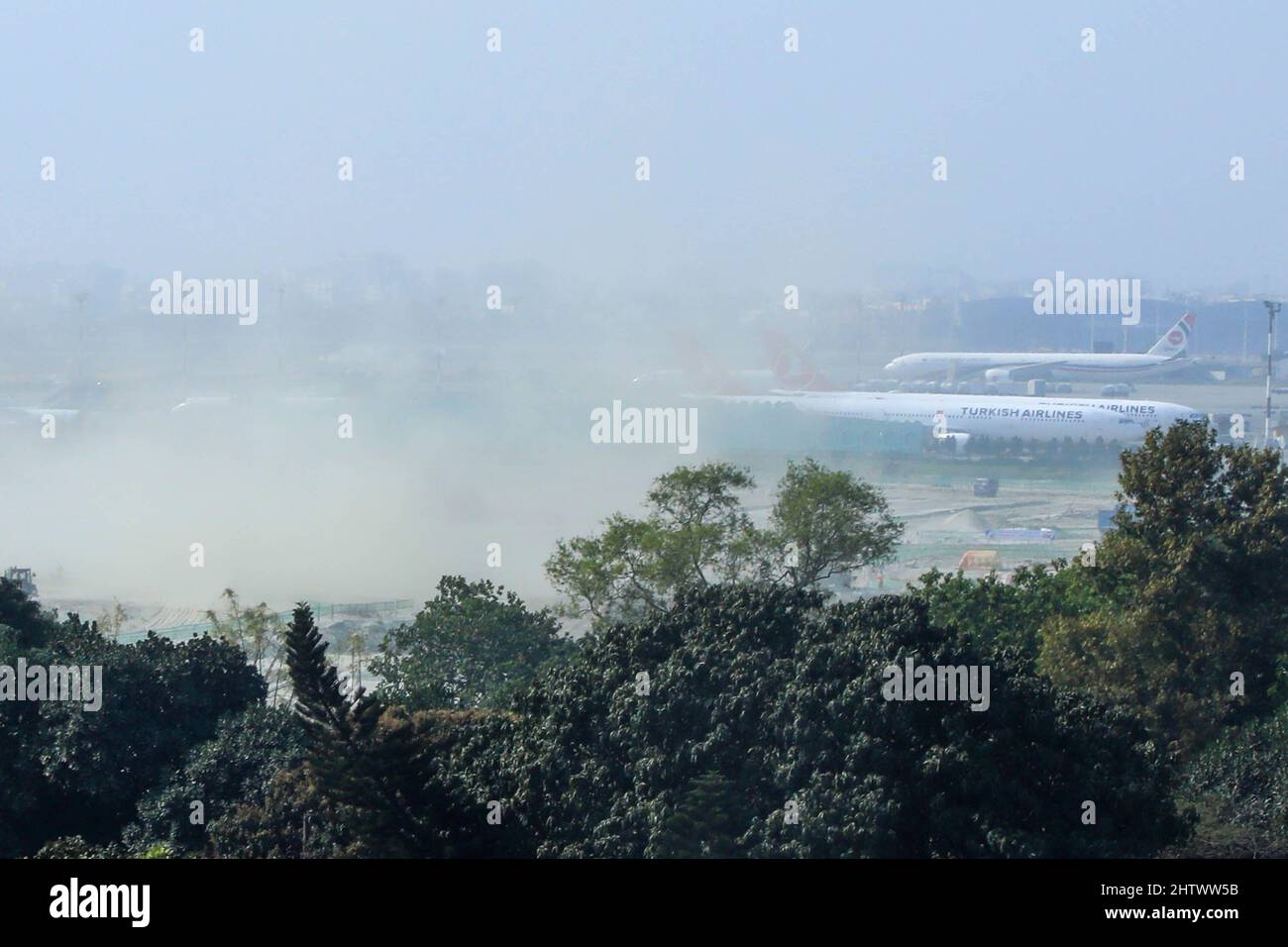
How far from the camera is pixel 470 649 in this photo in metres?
30.2

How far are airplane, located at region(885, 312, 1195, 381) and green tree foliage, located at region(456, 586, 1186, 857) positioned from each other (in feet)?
359

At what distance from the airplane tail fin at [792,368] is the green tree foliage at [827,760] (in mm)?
97756

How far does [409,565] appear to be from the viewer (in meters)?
78.9

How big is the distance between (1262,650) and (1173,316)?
133162 millimetres

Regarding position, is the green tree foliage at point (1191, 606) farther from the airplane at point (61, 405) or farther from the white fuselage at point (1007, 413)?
the airplane at point (61, 405)

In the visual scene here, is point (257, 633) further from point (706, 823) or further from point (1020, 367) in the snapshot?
point (1020, 367)

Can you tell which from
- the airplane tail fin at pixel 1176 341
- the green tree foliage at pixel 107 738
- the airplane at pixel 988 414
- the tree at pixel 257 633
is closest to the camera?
the green tree foliage at pixel 107 738

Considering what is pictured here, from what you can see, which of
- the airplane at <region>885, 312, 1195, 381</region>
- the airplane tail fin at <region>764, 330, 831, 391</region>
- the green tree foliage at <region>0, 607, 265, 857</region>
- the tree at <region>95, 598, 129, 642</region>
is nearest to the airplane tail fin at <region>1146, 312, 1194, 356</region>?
the airplane at <region>885, 312, 1195, 381</region>

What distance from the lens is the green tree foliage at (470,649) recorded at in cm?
2942

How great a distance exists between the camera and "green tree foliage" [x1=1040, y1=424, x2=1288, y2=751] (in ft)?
74.2

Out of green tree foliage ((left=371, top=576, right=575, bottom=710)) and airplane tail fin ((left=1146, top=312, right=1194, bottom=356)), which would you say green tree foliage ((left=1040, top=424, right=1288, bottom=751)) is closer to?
green tree foliage ((left=371, top=576, right=575, bottom=710))

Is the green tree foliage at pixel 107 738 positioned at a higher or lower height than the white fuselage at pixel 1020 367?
lower

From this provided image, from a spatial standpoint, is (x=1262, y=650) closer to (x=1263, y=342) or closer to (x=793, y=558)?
(x=793, y=558)

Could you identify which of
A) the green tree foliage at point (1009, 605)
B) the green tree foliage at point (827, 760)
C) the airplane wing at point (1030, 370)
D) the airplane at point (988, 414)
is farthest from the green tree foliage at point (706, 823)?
the airplane wing at point (1030, 370)
